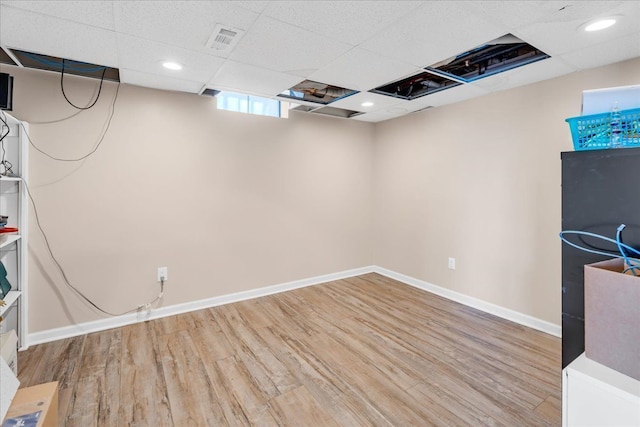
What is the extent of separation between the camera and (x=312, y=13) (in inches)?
67.1

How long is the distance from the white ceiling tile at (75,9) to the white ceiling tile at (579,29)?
8.03 feet

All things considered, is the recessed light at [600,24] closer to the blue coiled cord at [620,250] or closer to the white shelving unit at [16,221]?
the blue coiled cord at [620,250]

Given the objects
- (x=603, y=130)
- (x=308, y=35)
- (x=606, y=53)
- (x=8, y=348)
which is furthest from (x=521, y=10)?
(x=8, y=348)

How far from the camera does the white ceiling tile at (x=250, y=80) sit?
249cm

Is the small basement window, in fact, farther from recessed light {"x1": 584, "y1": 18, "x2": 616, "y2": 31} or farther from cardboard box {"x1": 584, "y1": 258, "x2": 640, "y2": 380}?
cardboard box {"x1": 584, "y1": 258, "x2": 640, "y2": 380}

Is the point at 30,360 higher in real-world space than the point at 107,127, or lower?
lower

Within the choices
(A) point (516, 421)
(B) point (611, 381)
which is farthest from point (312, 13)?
(A) point (516, 421)

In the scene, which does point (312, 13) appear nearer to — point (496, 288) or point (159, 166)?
point (159, 166)

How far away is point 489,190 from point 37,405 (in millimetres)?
3765

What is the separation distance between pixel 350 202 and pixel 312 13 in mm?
2925

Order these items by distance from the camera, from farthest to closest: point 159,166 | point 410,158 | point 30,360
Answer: point 410,158 < point 159,166 < point 30,360

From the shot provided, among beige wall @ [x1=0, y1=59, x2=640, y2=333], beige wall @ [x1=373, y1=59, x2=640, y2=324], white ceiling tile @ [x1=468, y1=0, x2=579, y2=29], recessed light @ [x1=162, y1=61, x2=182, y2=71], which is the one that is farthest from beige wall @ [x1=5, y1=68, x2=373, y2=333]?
white ceiling tile @ [x1=468, y1=0, x2=579, y2=29]

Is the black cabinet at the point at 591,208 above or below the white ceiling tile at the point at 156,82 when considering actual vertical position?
below

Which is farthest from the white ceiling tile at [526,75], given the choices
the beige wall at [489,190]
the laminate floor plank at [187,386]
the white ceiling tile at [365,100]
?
the laminate floor plank at [187,386]
